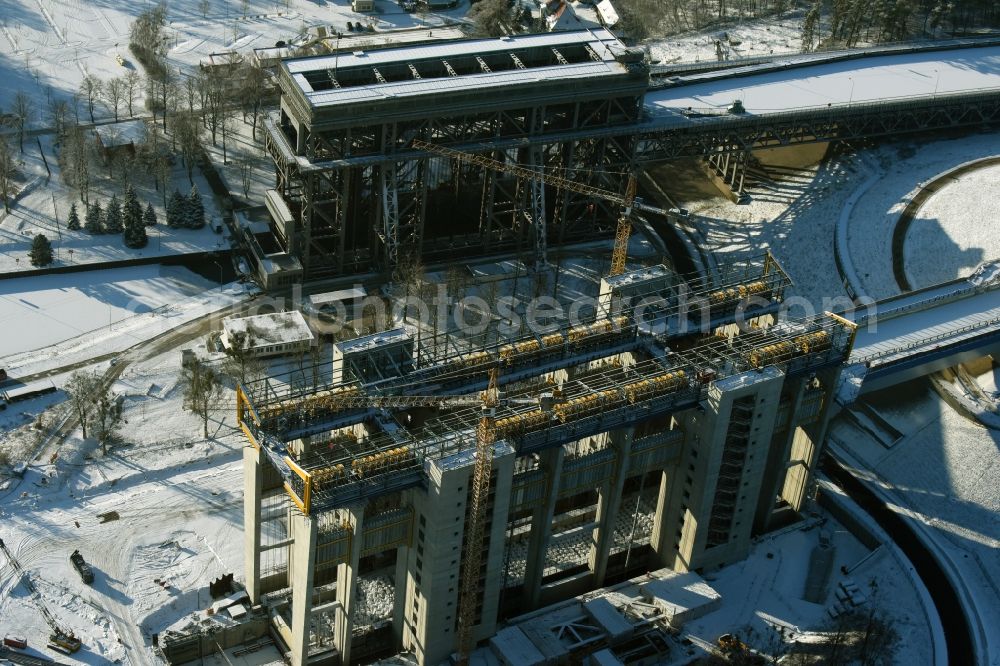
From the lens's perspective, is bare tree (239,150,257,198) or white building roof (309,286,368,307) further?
bare tree (239,150,257,198)

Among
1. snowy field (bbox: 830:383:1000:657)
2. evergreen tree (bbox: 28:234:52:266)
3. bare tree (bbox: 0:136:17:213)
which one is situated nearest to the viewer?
snowy field (bbox: 830:383:1000:657)

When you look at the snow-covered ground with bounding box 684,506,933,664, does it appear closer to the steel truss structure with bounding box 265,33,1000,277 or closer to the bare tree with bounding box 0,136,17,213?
the steel truss structure with bounding box 265,33,1000,277

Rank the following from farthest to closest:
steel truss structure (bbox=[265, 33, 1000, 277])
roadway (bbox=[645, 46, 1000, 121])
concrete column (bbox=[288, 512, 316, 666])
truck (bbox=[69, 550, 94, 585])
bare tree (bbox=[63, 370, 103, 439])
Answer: roadway (bbox=[645, 46, 1000, 121]), steel truss structure (bbox=[265, 33, 1000, 277]), bare tree (bbox=[63, 370, 103, 439]), truck (bbox=[69, 550, 94, 585]), concrete column (bbox=[288, 512, 316, 666])

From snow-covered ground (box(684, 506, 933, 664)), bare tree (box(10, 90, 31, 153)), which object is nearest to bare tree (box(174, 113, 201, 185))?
bare tree (box(10, 90, 31, 153))

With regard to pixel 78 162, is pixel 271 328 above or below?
below

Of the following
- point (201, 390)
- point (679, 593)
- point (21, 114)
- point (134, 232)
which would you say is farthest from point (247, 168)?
point (679, 593)

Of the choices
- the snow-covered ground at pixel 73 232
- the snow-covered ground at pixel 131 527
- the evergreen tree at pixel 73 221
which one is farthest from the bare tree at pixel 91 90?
the snow-covered ground at pixel 131 527

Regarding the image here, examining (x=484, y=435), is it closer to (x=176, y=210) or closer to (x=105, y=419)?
(x=105, y=419)
